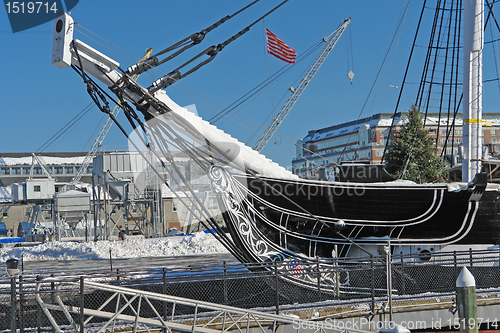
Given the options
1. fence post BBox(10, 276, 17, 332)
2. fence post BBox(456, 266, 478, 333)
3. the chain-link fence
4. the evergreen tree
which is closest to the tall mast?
the chain-link fence

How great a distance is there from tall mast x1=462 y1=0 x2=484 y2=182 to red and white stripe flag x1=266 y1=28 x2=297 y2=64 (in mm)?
19880

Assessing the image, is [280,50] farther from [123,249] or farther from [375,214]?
[375,214]

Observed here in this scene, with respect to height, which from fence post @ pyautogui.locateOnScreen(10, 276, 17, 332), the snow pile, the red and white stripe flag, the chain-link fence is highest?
the red and white stripe flag

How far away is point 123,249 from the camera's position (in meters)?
35.3

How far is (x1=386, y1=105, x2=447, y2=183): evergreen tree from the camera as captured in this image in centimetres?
3659

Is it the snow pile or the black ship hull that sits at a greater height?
the black ship hull

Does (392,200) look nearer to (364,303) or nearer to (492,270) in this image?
(492,270)

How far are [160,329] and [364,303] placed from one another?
526 cm

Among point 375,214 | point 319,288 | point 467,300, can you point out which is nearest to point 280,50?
point 375,214

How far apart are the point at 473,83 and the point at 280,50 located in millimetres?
21215

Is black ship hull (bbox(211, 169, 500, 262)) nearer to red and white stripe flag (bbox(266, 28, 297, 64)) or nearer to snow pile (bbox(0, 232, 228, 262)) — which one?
snow pile (bbox(0, 232, 228, 262))

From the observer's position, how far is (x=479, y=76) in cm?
2000

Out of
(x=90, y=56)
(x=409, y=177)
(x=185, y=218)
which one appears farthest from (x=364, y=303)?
(x=185, y=218)

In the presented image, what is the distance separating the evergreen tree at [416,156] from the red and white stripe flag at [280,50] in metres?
9.97
